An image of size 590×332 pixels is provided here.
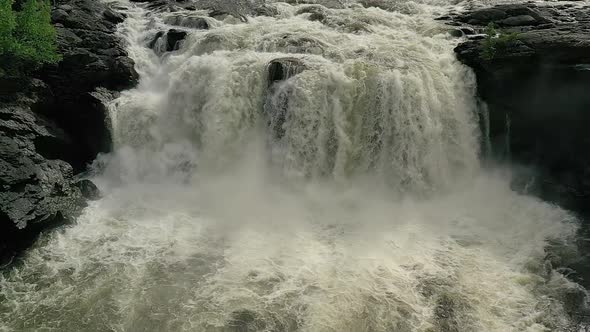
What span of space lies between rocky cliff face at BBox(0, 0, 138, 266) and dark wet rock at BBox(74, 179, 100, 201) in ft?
0.10

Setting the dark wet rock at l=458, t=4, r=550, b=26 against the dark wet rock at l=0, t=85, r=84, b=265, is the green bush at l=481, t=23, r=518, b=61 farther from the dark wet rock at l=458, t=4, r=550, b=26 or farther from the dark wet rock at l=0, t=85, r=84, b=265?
the dark wet rock at l=0, t=85, r=84, b=265

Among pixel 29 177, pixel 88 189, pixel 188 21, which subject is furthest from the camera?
pixel 188 21

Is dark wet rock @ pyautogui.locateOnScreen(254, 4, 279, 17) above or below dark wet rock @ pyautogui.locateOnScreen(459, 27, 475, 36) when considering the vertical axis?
above

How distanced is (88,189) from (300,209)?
669cm

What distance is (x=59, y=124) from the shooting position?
601 inches

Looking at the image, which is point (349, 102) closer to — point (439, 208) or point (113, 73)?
point (439, 208)


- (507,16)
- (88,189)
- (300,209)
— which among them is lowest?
(300,209)

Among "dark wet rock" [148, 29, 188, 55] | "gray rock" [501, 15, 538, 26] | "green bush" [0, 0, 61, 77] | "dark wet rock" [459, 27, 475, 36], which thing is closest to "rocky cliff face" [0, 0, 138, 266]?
"green bush" [0, 0, 61, 77]

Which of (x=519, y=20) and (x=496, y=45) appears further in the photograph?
(x=519, y=20)

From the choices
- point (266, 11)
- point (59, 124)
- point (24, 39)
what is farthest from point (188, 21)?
point (59, 124)

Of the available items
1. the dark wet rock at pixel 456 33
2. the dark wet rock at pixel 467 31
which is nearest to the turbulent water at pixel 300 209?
the dark wet rock at pixel 456 33

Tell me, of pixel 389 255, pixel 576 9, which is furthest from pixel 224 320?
pixel 576 9

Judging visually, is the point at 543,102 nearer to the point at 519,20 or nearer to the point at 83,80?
the point at 519,20

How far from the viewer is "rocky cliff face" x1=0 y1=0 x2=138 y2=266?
1170cm
